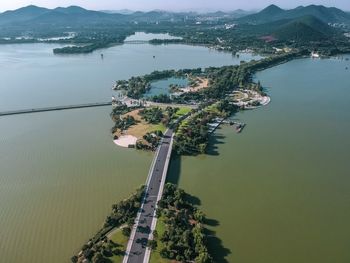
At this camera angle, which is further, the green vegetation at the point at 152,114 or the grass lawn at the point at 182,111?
the grass lawn at the point at 182,111

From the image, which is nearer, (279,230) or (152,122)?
(279,230)

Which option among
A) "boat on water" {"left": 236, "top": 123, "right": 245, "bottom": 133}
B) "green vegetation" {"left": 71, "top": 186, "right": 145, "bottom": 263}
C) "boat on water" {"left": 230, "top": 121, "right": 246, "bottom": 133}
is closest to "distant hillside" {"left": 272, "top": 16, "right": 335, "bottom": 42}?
"boat on water" {"left": 230, "top": 121, "right": 246, "bottom": 133}

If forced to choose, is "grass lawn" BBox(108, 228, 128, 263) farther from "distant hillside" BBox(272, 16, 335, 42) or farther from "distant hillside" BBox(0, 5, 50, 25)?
"distant hillside" BBox(0, 5, 50, 25)

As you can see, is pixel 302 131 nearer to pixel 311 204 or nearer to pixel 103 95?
pixel 311 204

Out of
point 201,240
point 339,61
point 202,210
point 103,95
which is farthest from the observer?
point 339,61

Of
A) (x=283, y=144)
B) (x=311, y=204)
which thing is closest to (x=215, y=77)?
(x=283, y=144)

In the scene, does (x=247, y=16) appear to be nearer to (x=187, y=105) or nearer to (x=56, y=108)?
(x=187, y=105)

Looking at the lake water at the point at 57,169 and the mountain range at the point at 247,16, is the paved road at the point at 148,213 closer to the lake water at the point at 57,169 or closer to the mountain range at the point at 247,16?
the lake water at the point at 57,169

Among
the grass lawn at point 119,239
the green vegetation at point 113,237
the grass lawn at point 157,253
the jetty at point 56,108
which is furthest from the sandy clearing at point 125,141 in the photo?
the grass lawn at point 157,253
